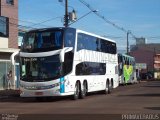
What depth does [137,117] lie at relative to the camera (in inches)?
647

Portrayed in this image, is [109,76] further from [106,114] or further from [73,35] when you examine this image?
[106,114]

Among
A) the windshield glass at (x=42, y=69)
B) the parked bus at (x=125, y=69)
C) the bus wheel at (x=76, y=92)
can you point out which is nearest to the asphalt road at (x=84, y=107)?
the bus wheel at (x=76, y=92)

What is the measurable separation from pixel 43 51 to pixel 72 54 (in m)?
1.76

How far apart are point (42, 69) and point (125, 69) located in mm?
29437

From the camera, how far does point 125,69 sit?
55156 mm

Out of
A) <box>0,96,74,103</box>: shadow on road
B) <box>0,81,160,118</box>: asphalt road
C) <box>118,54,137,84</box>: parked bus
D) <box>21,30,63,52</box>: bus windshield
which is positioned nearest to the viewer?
<box>0,81,160,118</box>: asphalt road

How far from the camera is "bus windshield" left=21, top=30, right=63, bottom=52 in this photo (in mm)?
26656

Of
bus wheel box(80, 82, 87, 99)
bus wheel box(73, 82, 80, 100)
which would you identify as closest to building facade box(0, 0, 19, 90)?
bus wheel box(80, 82, 87, 99)

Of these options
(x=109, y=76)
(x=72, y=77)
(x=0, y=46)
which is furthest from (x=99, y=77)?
(x=0, y=46)

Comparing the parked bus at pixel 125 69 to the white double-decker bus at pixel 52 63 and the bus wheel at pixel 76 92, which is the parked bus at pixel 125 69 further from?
the white double-decker bus at pixel 52 63

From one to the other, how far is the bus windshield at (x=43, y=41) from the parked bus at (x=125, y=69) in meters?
24.1

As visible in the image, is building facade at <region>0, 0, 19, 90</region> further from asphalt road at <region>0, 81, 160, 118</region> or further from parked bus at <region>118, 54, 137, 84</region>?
parked bus at <region>118, 54, 137, 84</region>

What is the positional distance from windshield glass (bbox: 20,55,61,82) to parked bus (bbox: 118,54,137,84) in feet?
79.9

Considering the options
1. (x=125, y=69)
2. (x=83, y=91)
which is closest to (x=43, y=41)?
(x=83, y=91)
